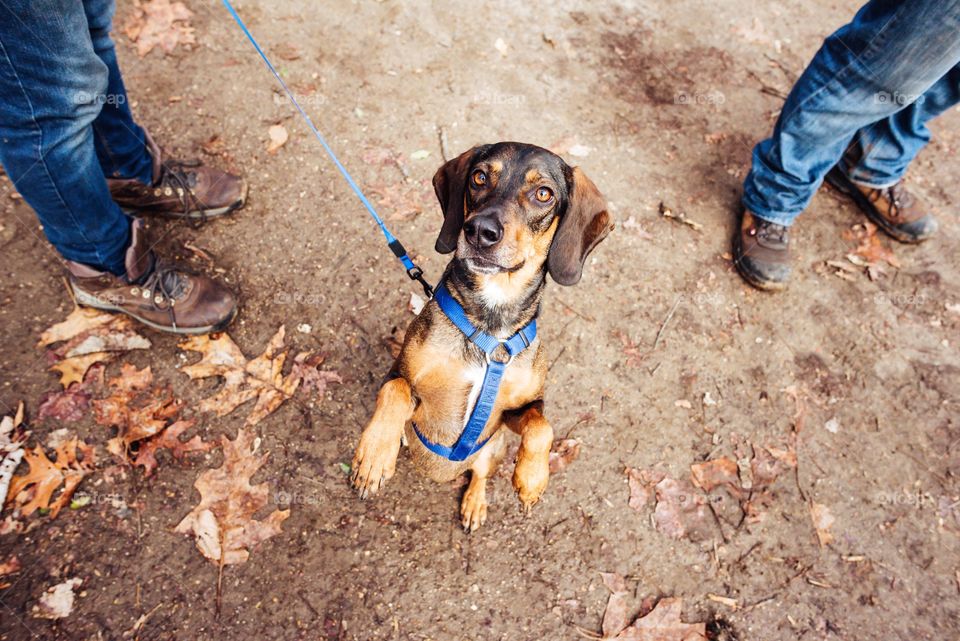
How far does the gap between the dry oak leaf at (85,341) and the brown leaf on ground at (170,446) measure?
610mm

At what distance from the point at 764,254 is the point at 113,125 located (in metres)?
4.73

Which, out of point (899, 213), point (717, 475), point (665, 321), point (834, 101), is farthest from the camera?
point (899, 213)

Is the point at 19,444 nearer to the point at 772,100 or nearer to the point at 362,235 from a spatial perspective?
the point at 362,235

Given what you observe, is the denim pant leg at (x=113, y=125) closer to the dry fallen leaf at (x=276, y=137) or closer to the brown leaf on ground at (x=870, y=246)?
the dry fallen leaf at (x=276, y=137)

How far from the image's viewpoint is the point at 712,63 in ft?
19.8

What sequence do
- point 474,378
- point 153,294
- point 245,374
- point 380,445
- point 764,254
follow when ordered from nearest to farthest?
point 380,445
point 474,378
point 153,294
point 245,374
point 764,254

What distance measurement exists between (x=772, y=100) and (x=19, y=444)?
6.84 meters

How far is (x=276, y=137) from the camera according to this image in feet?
15.6

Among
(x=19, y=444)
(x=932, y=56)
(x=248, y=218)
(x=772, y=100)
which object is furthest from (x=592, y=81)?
(x=19, y=444)

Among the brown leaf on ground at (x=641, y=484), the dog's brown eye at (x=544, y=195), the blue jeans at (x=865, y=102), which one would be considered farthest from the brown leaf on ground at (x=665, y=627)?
the blue jeans at (x=865, y=102)

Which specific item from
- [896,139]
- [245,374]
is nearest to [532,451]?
[245,374]

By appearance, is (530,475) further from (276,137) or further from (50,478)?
(276,137)

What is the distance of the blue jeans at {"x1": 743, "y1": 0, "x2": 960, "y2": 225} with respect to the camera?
3537mm

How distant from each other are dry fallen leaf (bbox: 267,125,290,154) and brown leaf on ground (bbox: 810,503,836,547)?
187 inches
